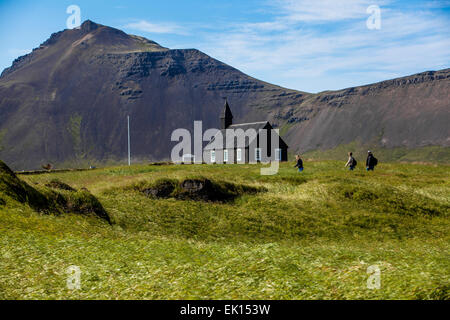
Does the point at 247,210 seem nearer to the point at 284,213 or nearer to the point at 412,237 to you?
the point at 284,213

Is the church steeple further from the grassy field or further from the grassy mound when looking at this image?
the grassy mound

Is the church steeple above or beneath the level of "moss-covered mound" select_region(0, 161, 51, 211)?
above

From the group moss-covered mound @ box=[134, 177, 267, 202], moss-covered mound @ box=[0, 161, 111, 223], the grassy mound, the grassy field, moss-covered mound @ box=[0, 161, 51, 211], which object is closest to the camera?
the grassy field

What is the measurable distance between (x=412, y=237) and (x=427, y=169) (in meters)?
33.0

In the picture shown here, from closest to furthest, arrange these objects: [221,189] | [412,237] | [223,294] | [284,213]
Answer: [223,294] < [412,237] < [284,213] < [221,189]

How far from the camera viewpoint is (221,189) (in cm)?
3206

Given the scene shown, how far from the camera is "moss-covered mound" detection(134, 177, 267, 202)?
3012cm

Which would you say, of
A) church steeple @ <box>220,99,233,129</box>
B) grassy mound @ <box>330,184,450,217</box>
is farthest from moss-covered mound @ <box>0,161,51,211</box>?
church steeple @ <box>220,99,233,129</box>

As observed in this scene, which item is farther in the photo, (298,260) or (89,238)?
(89,238)

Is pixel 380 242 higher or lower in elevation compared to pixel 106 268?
lower

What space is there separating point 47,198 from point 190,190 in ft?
37.7

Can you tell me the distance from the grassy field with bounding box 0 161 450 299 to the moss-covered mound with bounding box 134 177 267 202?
83 cm

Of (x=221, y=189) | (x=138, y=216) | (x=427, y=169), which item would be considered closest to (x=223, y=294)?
(x=138, y=216)
